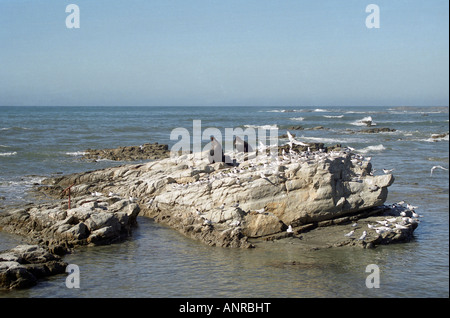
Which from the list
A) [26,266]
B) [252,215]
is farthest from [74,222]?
[252,215]

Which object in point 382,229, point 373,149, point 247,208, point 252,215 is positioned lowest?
point 382,229

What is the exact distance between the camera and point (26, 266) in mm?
11016

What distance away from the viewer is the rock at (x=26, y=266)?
410 inches

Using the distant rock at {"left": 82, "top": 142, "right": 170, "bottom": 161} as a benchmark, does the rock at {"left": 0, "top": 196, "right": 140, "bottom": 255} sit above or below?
below

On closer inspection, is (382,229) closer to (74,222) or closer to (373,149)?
(74,222)

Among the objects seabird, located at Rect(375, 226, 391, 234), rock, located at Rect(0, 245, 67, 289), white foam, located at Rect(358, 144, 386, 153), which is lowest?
rock, located at Rect(0, 245, 67, 289)

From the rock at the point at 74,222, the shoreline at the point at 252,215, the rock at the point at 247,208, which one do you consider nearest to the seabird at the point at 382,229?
the shoreline at the point at 252,215

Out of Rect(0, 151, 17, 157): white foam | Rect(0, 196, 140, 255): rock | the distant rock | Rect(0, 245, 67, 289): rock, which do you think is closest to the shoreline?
Rect(0, 196, 140, 255): rock

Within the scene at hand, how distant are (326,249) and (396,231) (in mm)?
2307

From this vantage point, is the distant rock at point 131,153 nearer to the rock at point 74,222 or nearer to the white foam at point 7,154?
the white foam at point 7,154

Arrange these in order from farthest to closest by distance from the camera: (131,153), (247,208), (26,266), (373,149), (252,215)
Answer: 1. (373,149)
2. (131,153)
3. (247,208)
4. (252,215)
5. (26,266)

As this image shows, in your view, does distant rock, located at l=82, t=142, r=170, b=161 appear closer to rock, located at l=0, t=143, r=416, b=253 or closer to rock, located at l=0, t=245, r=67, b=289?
rock, located at l=0, t=143, r=416, b=253

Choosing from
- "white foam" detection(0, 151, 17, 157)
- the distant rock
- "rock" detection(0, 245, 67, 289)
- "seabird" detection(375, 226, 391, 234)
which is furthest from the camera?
"white foam" detection(0, 151, 17, 157)

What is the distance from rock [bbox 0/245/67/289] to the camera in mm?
10414
